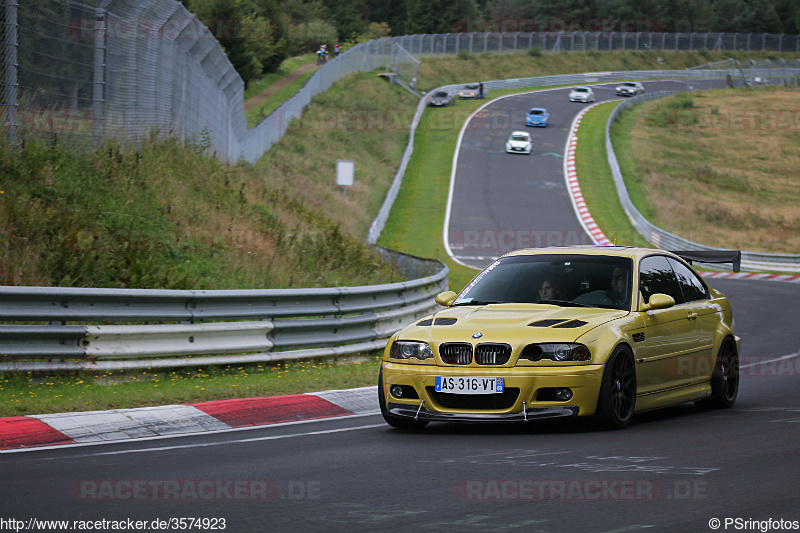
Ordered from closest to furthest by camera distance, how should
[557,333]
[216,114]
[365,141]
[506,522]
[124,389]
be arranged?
1. [506,522]
2. [557,333]
3. [124,389]
4. [216,114]
5. [365,141]

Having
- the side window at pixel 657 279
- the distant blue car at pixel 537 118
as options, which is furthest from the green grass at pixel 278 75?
the side window at pixel 657 279

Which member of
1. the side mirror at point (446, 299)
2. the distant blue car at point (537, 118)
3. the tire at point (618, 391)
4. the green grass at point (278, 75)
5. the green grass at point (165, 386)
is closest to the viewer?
the tire at point (618, 391)

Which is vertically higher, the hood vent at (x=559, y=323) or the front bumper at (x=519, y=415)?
the hood vent at (x=559, y=323)

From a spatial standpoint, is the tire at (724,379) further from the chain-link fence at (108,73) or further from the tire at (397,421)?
the chain-link fence at (108,73)

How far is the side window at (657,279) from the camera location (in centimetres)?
923

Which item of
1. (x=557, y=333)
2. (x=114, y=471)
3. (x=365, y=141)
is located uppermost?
(x=365, y=141)

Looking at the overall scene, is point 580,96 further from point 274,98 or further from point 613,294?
point 613,294

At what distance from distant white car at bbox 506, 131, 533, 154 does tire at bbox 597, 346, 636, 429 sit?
1919 inches

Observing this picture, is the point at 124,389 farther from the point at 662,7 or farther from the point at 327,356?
the point at 662,7

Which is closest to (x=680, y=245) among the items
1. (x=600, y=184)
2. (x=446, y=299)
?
(x=600, y=184)

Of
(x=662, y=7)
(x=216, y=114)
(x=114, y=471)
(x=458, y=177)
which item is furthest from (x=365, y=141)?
(x=662, y=7)

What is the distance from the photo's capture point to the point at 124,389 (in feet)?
32.9

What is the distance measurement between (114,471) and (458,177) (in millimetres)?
44649

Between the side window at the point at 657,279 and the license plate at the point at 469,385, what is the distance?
1.94 metres
